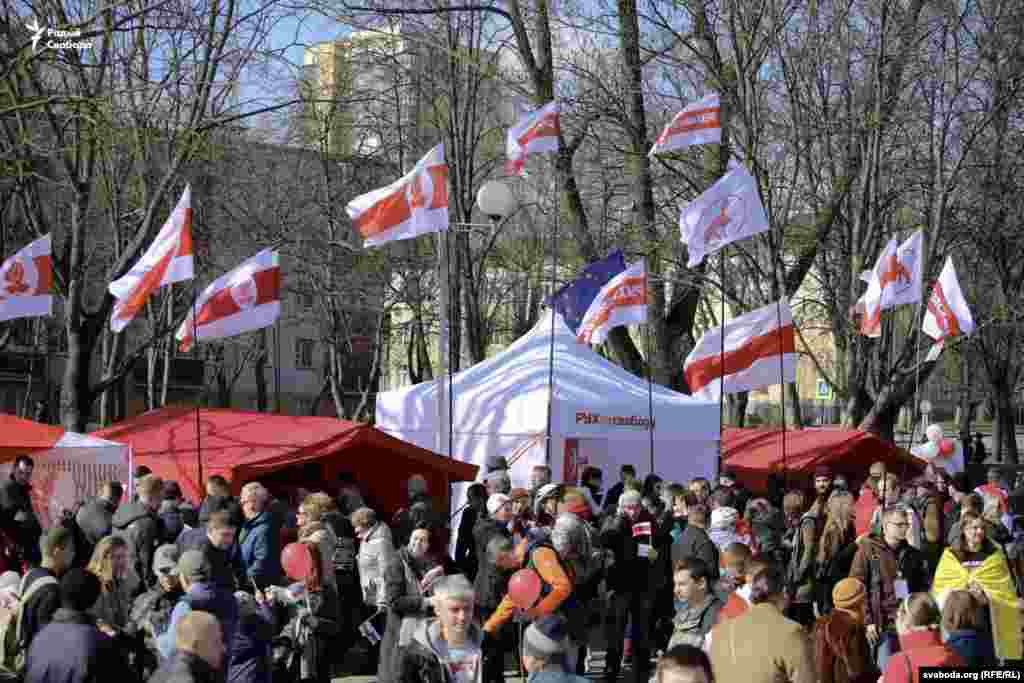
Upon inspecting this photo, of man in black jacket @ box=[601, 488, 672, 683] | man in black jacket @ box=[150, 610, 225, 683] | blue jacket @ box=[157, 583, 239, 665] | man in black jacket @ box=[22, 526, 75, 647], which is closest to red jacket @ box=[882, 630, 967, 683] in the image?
man in black jacket @ box=[150, 610, 225, 683]

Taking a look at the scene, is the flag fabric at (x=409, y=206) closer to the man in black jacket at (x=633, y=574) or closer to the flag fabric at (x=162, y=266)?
the flag fabric at (x=162, y=266)

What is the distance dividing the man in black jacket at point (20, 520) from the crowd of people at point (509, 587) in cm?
2

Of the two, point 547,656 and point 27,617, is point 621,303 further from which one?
point 547,656

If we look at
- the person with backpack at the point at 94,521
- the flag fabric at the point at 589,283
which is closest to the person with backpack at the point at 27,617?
the person with backpack at the point at 94,521

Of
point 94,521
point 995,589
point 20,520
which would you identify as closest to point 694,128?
point 995,589

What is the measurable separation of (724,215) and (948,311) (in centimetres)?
420

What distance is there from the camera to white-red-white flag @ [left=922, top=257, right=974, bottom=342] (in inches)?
737

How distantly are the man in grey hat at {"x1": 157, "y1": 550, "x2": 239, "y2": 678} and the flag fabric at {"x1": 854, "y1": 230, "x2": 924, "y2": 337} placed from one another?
1306 centimetres

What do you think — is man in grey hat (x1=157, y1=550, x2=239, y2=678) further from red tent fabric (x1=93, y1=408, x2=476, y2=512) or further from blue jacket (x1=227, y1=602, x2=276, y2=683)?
red tent fabric (x1=93, y1=408, x2=476, y2=512)

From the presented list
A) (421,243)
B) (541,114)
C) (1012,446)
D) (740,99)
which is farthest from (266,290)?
(1012,446)

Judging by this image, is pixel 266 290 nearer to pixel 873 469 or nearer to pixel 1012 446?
pixel 873 469

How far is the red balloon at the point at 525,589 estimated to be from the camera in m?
8.76

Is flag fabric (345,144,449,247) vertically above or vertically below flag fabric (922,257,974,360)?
above

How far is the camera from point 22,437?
13922 mm
